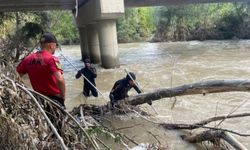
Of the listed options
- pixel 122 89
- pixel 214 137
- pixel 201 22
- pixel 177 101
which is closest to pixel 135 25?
pixel 201 22

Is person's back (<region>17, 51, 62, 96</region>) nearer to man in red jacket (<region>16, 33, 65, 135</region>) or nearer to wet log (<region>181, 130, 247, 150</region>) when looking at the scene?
man in red jacket (<region>16, 33, 65, 135</region>)

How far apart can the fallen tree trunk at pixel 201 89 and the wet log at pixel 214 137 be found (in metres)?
0.77

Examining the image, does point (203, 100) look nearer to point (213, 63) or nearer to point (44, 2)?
point (213, 63)

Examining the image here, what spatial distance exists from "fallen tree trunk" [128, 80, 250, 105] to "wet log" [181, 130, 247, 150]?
2.53ft

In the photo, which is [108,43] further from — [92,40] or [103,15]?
[92,40]

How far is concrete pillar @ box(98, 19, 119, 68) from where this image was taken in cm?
1880

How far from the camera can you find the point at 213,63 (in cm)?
1886

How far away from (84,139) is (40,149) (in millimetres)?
392

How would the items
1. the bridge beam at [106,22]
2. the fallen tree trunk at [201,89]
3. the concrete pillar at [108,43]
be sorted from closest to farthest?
1. the fallen tree trunk at [201,89]
2. the bridge beam at [106,22]
3. the concrete pillar at [108,43]

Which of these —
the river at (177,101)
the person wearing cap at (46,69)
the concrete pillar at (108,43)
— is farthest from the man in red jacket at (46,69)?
the concrete pillar at (108,43)

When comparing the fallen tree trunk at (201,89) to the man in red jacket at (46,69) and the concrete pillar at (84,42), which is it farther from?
the concrete pillar at (84,42)

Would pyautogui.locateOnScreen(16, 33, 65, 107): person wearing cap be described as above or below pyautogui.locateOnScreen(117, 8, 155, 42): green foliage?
above

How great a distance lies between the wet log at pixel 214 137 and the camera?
5.14 m

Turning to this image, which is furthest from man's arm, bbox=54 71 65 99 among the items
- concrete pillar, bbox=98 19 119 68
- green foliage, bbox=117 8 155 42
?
green foliage, bbox=117 8 155 42
